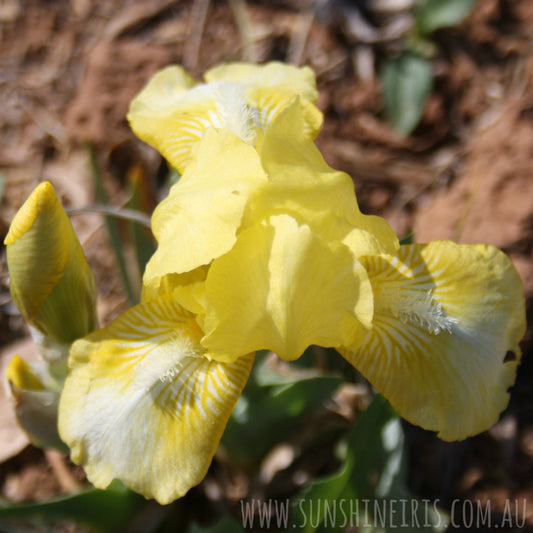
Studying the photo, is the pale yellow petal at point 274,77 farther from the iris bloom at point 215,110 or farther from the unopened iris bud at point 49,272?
the unopened iris bud at point 49,272

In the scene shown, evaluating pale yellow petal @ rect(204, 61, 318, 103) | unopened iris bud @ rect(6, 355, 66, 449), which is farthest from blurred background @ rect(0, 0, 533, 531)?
pale yellow petal @ rect(204, 61, 318, 103)

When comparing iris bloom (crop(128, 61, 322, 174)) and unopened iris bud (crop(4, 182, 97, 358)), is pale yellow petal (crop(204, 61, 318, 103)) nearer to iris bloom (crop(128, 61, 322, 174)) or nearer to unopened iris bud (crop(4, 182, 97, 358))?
iris bloom (crop(128, 61, 322, 174))

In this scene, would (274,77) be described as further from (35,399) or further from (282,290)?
(35,399)

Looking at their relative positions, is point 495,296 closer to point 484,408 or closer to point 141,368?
point 484,408

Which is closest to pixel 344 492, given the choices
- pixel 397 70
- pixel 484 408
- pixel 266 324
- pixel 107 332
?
pixel 484 408

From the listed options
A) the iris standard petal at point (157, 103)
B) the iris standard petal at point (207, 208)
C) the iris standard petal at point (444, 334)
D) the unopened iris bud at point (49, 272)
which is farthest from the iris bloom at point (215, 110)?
the iris standard petal at point (444, 334)
